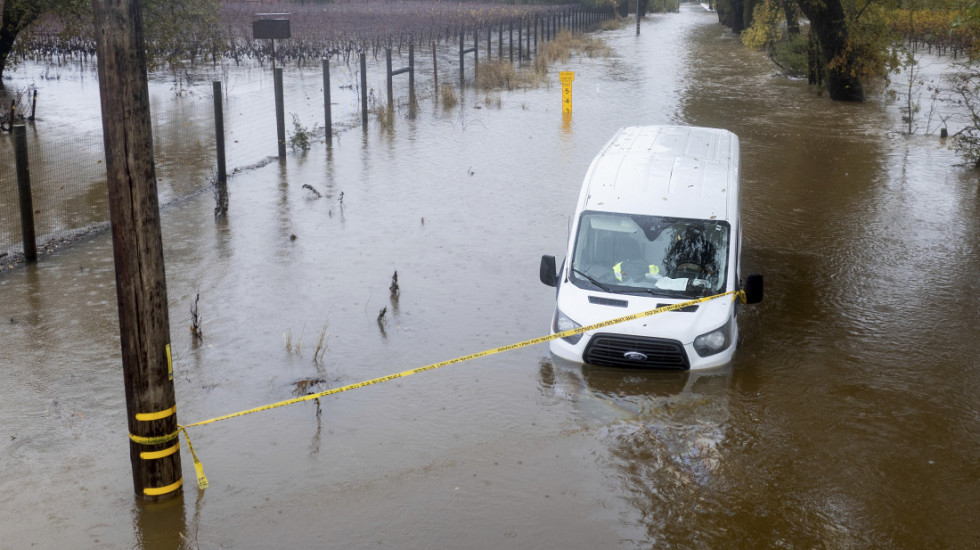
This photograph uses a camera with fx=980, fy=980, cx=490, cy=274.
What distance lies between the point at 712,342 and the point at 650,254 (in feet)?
3.44

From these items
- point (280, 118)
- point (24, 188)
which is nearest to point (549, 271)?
point (24, 188)

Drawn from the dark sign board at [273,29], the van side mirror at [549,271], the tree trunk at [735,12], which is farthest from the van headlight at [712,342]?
the tree trunk at [735,12]

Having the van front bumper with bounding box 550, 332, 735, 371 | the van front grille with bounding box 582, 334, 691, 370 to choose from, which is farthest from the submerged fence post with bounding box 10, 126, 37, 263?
the van front grille with bounding box 582, 334, 691, 370

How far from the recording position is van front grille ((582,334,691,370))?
8.58 meters

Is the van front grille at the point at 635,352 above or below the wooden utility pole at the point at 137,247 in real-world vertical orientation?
below

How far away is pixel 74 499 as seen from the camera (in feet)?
22.0

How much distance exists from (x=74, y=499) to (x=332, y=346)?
327 cm

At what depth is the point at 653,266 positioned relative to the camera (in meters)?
9.09

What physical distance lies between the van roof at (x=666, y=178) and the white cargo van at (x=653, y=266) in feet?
0.04

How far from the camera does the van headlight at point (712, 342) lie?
8.61 metres

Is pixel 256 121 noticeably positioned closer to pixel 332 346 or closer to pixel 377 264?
pixel 377 264

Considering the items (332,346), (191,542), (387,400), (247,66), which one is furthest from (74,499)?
(247,66)

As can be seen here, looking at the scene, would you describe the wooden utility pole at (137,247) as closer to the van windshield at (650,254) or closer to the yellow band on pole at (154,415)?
the yellow band on pole at (154,415)

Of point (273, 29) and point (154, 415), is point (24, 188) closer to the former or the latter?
point (154, 415)
